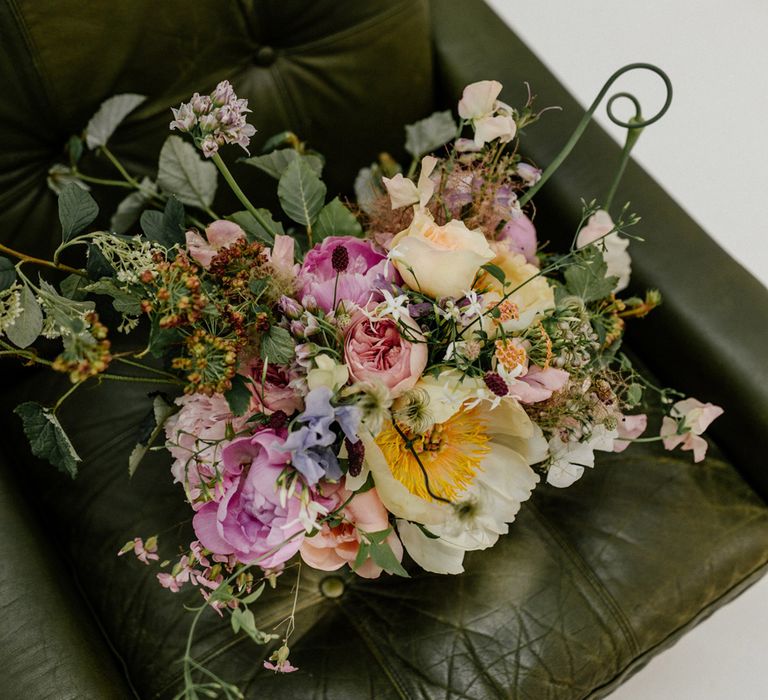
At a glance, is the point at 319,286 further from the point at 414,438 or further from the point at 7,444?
the point at 7,444

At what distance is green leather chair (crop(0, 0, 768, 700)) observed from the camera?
761mm

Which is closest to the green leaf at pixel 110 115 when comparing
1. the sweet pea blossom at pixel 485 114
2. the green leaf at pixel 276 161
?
the green leaf at pixel 276 161

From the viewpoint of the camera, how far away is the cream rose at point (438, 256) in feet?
1.80

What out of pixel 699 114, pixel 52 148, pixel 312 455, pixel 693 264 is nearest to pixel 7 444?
pixel 52 148

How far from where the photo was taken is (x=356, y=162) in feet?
3.25

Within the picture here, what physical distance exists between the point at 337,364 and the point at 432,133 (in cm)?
44

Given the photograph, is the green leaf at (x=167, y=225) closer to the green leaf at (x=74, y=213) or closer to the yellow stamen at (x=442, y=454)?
the green leaf at (x=74, y=213)

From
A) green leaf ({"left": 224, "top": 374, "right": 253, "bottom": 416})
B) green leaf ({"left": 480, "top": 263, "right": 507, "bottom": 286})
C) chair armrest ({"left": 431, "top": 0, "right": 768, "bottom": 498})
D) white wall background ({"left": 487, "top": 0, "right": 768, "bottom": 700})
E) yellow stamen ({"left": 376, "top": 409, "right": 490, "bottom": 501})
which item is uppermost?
white wall background ({"left": 487, "top": 0, "right": 768, "bottom": 700})

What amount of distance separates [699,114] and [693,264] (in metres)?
0.89

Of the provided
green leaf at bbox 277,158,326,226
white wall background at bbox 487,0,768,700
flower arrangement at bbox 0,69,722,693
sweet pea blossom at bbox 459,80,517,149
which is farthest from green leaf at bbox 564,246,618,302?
white wall background at bbox 487,0,768,700

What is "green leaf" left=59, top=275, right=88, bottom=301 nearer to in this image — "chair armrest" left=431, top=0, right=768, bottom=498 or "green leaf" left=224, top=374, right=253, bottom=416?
Answer: "green leaf" left=224, top=374, right=253, bottom=416

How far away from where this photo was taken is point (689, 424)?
773mm

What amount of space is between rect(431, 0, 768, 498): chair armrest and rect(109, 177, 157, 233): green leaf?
442 millimetres

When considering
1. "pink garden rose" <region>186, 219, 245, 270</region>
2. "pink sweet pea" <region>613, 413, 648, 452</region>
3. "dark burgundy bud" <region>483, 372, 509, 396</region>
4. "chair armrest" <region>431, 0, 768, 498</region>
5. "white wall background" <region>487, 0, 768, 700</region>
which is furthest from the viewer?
"white wall background" <region>487, 0, 768, 700</region>
